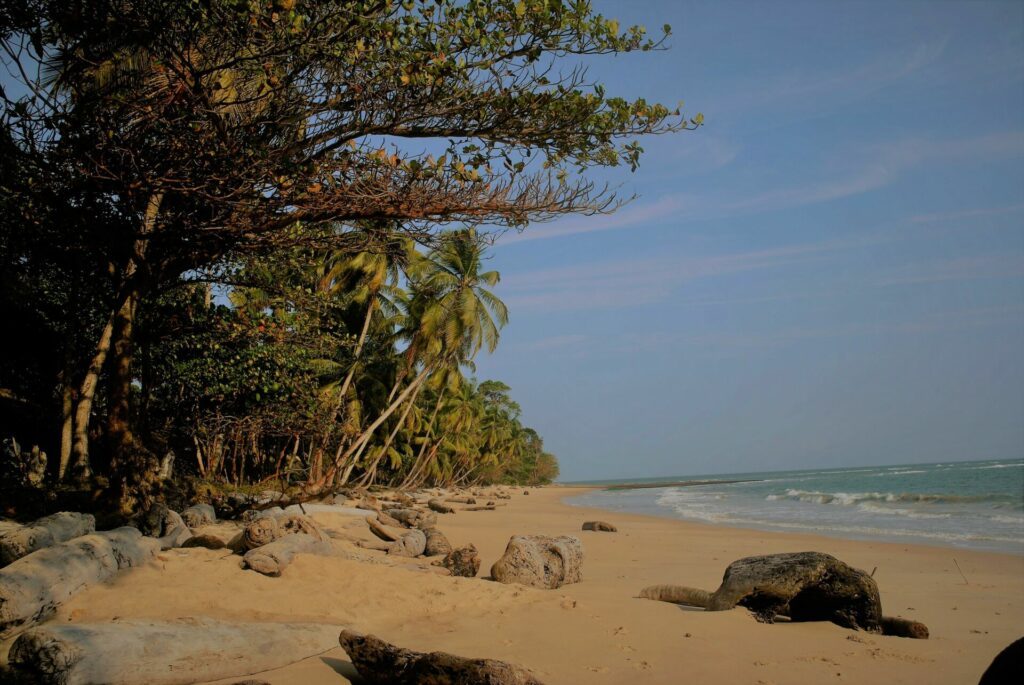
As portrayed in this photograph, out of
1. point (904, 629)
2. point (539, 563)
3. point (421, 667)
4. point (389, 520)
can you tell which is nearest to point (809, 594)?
point (904, 629)

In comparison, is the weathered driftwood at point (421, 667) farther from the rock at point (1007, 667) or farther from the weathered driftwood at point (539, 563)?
the weathered driftwood at point (539, 563)

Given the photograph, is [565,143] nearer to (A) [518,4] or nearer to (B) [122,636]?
(A) [518,4]

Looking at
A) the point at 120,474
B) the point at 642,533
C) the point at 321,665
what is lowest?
the point at 642,533

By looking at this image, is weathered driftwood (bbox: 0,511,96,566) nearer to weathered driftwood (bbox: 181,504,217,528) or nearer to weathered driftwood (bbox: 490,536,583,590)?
weathered driftwood (bbox: 181,504,217,528)

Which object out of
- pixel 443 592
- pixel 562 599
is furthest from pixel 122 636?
pixel 562 599

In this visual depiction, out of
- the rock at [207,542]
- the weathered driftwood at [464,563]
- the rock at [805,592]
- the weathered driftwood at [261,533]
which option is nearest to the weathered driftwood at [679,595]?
the rock at [805,592]

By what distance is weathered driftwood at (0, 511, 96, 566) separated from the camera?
568 cm

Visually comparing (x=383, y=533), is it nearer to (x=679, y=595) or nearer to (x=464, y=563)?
(x=464, y=563)

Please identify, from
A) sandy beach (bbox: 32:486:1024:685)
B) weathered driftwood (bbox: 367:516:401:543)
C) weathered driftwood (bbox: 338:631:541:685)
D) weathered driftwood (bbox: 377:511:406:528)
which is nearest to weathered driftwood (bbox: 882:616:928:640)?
sandy beach (bbox: 32:486:1024:685)

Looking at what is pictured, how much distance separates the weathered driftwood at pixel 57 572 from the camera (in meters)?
4.26

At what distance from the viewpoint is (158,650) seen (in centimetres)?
391

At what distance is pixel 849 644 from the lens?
491cm

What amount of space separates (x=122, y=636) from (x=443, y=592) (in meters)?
2.82

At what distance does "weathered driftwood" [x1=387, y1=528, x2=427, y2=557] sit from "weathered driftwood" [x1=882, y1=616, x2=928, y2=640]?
20.0ft
